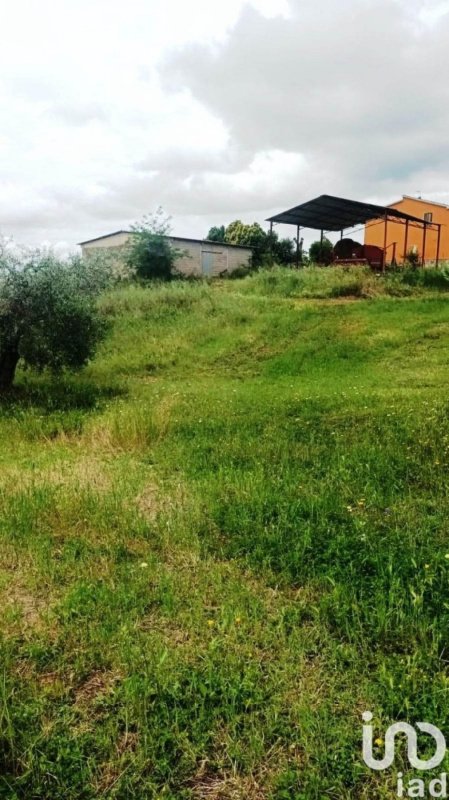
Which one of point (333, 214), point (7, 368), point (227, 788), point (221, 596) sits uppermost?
point (333, 214)

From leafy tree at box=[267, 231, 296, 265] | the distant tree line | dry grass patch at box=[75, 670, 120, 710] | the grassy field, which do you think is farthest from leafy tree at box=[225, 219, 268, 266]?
dry grass patch at box=[75, 670, 120, 710]

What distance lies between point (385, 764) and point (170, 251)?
25.2 metres

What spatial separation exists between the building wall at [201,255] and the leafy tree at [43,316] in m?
19.4

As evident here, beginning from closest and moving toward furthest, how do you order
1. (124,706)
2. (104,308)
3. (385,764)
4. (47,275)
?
(385,764) → (124,706) → (47,275) → (104,308)

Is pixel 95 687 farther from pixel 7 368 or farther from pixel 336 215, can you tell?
pixel 336 215

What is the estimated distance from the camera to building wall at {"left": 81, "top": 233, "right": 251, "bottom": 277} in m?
29.8

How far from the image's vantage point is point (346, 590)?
3062mm

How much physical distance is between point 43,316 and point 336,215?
18.3 meters

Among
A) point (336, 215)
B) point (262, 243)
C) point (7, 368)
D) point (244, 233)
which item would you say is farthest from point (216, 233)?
point (7, 368)

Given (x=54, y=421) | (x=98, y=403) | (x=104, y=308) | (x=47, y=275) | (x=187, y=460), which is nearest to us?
(x=187, y=460)

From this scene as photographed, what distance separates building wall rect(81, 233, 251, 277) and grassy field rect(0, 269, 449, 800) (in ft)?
77.8

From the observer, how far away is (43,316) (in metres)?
9.69

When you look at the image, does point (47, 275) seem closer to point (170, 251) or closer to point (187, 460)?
point (187, 460)

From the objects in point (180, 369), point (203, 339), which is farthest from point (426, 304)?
point (180, 369)
